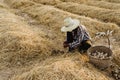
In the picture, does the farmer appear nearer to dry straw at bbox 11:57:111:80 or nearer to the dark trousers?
the dark trousers

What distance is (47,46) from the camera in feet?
18.9

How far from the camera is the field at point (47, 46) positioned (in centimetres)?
427

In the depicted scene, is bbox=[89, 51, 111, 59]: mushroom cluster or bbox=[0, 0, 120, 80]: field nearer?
bbox=[0, 0, 120, 80]: field

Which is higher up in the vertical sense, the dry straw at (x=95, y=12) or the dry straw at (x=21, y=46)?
the dry straw at (x=21, y=46)

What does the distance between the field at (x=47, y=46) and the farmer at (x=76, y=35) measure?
19 cm

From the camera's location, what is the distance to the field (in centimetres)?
427

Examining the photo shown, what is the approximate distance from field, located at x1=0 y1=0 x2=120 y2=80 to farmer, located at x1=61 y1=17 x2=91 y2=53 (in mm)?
195

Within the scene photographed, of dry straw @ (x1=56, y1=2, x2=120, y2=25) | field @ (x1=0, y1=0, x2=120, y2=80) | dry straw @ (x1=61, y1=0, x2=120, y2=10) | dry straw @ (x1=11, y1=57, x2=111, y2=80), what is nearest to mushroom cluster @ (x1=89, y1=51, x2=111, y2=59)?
field @ (x1=0, y1=0, x2=120, y2=80)

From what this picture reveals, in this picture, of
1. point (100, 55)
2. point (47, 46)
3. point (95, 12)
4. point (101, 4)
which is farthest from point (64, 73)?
point (101, 4)

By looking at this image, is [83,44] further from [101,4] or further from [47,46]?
[101,4]

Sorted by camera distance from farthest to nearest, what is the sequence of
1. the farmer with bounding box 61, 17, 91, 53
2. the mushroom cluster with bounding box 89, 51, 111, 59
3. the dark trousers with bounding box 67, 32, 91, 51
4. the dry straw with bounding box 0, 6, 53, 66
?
the dry straw with bounding box 0, 6, 53, 66 < the dark trousers with bounding box 67, 32, 91, 51 < the farmer with bounding box 61, 17, 91, 53 < the mushroom cluster with bounding box 89, 51, 111, 59

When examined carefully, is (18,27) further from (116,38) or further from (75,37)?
(116,38)

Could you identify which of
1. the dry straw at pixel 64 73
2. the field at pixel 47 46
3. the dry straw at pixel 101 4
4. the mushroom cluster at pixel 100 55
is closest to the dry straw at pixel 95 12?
the field at pixel 47 46

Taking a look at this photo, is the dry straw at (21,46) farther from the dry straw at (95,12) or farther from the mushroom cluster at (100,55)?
the dry straw at (95,12)
